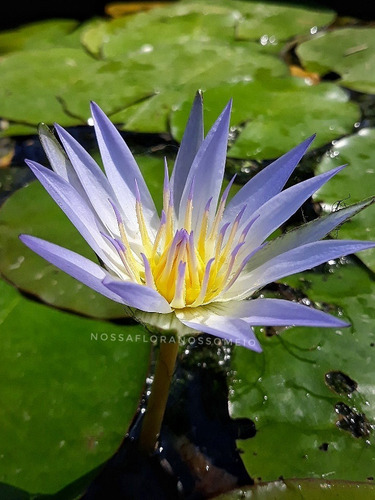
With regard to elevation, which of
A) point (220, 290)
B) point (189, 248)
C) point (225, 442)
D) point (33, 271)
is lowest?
point (225, 442)

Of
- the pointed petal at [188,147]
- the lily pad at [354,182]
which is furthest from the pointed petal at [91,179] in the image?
the lily pad at [354,182]

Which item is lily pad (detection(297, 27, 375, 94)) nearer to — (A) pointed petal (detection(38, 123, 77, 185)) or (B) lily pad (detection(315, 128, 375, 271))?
(B) lily pad (detection(315, 128, 375, 271))

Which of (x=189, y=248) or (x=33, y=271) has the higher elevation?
(x=189, y=248)

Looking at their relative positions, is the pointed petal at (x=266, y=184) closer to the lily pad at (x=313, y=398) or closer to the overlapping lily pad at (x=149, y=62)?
the lily pad at (x=313, y=398)

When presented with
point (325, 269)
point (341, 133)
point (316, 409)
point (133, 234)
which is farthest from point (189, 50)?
point (316, 409)

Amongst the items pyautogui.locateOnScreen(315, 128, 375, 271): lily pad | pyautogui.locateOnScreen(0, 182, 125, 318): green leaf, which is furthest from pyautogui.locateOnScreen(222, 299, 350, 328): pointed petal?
pyautogui.locateOnScreen(315, 128, 375, 271): lily pad

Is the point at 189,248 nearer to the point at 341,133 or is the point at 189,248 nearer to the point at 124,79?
the point at 341,133

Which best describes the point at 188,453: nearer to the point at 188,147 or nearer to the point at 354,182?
the point at 188,147

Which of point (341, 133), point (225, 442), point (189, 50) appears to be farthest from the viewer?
point (189, 50)
